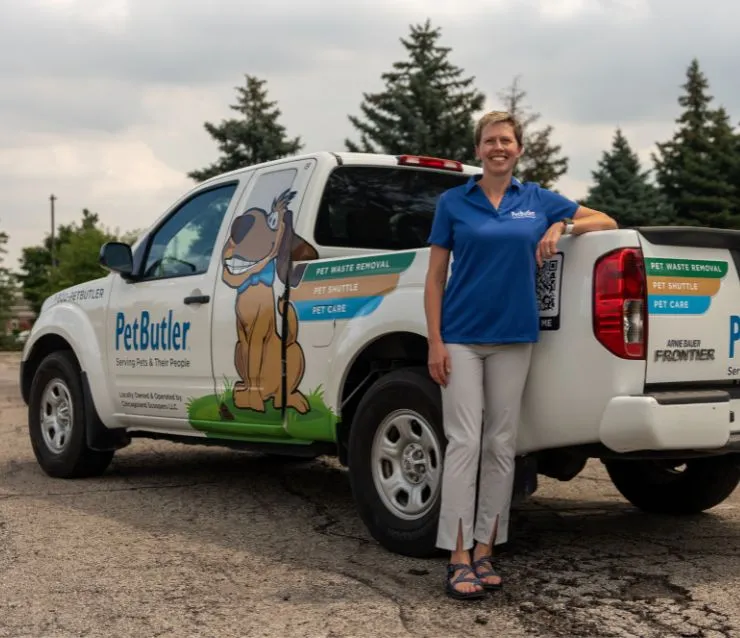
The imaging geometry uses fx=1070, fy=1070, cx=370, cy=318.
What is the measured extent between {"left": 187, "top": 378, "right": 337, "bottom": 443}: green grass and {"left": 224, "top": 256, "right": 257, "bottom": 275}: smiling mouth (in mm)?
617

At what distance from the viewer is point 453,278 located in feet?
14.3

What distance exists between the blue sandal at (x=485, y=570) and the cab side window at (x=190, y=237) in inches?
110

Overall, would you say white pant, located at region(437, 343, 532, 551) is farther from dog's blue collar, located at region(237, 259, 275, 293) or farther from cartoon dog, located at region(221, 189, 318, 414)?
dog's blue collar, located at region(237, 259, 275, 293)

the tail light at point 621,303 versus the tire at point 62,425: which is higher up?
the tail light at point 621,303

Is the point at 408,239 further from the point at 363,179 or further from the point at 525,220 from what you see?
the point at 525,220

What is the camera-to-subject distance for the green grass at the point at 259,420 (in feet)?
17.7

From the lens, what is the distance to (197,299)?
6.27m

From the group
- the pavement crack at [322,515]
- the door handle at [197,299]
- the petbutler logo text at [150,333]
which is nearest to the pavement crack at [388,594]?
the pavement crack at [322,515]

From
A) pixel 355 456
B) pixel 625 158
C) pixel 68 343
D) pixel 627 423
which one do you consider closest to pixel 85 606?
pixel 355 456

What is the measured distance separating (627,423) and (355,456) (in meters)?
1.44

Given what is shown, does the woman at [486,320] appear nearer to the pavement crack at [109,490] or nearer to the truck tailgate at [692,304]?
the truck tailgate at [692,304]

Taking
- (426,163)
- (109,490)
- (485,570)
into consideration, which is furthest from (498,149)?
(109,490)

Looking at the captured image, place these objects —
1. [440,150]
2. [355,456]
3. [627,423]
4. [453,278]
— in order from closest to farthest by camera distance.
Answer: [627,423] → [453,278] → [355,456] → [440,150]

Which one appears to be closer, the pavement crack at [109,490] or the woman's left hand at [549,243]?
the woman's left hand at [549,243]
